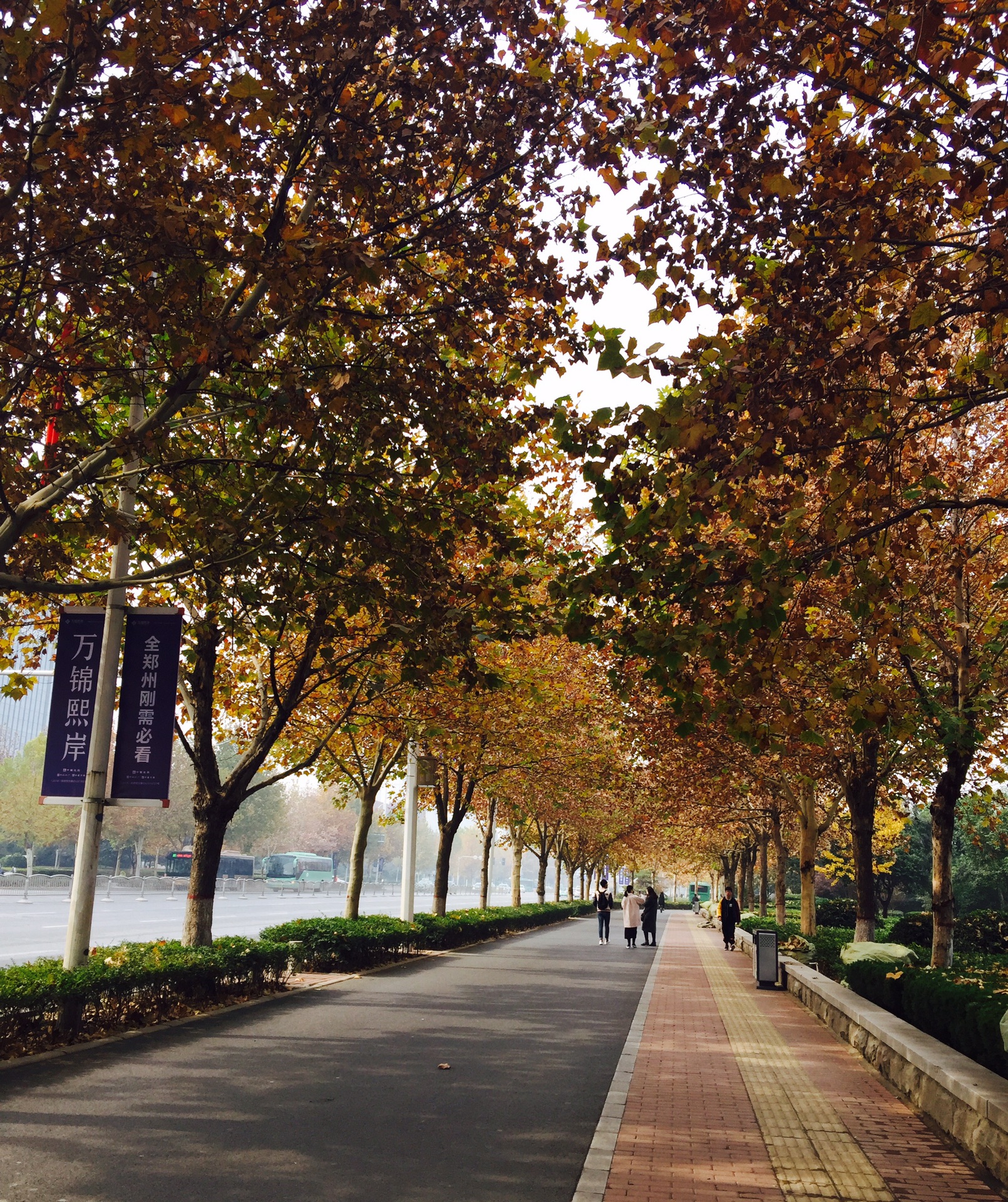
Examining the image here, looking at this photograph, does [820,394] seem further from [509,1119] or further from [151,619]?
[151,619]

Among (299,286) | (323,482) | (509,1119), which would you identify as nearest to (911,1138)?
(509,1119)

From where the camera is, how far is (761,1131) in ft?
24.8

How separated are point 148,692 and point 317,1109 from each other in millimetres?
5256

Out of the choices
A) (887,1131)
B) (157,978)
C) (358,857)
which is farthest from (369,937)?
(887,1131)

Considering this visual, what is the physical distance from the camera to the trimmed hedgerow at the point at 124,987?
360 inches

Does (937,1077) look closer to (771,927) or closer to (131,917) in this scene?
(771,927)

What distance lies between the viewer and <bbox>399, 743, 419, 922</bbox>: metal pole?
2386cm

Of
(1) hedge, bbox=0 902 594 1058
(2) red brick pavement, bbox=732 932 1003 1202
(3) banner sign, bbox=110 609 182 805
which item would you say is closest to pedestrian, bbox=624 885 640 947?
(1) hedge, bbox=0 902 594 1058

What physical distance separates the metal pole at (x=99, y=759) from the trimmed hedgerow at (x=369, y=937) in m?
4.77

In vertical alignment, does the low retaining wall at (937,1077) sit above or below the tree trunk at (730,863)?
above

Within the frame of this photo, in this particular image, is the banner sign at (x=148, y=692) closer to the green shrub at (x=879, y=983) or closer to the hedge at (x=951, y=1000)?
the hedge at (x=951, y=1000)

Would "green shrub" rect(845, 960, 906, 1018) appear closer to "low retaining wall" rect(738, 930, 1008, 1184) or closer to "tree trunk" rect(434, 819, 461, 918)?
"low retaining wall" rect(738, 930, 1008, 1184)

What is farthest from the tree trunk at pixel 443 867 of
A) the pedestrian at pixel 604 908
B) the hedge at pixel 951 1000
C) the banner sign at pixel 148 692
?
the banner sign at pixel 148 692

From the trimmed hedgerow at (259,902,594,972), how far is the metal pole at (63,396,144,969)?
15.6ft
